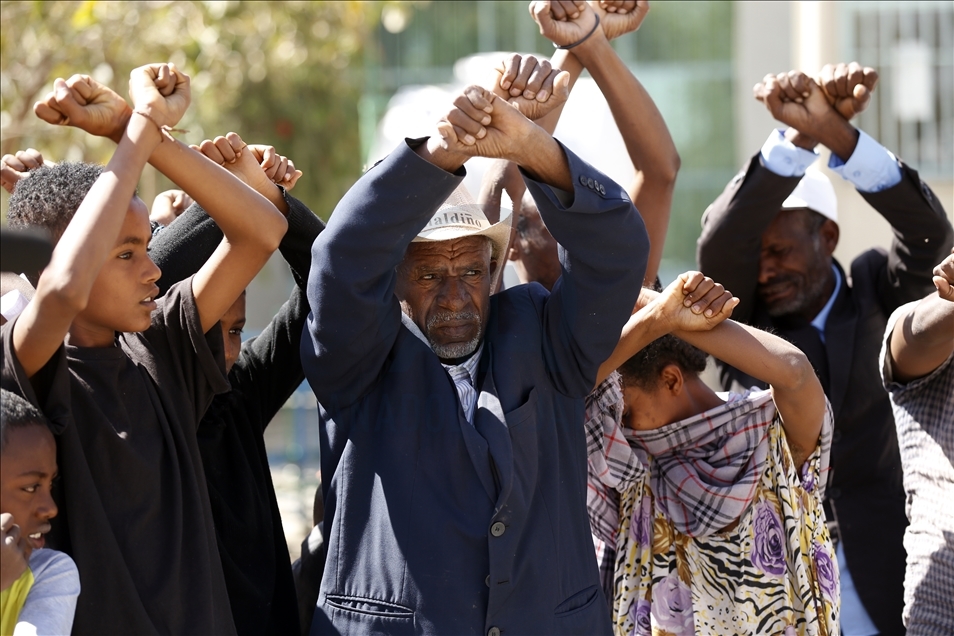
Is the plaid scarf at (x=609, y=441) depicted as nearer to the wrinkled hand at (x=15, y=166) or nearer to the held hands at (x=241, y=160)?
the held hands at (x=241, y=160)

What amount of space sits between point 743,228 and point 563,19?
110cm

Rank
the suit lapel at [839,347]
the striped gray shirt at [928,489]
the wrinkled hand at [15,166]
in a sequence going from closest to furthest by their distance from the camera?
the striped gray shirt at [928,489] < the wrinkled hand at [15,166] < the suit lapel at [839,347]

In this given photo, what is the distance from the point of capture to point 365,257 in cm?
281

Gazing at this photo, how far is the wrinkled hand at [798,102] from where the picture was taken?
13.7ft

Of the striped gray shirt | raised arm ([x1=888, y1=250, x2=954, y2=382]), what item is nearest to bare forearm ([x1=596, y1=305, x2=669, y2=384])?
raised arm ([x1=888, y1=250, x2=954, y2=382])

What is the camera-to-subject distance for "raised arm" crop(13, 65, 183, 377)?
8.07 ft

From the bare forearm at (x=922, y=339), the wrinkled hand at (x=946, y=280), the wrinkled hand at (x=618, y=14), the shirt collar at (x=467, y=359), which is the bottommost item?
the shirt collar at (x=467, y=359)

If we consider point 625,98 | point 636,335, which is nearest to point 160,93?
point 636,335

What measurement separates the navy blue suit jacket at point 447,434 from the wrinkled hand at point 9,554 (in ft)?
2.64

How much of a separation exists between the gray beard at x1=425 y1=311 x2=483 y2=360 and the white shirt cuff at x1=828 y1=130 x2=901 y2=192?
5.87 feet

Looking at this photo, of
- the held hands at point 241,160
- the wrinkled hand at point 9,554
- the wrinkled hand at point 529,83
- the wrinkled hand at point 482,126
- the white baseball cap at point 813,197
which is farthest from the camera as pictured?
the white baseball cap at point 813,197

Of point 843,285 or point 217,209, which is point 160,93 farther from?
point 843,285

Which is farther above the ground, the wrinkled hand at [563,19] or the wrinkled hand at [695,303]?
the wrinkled hand at [563,19]

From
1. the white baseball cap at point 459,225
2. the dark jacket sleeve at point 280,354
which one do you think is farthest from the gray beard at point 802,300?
the dark jacket sleeve at point 280,354
